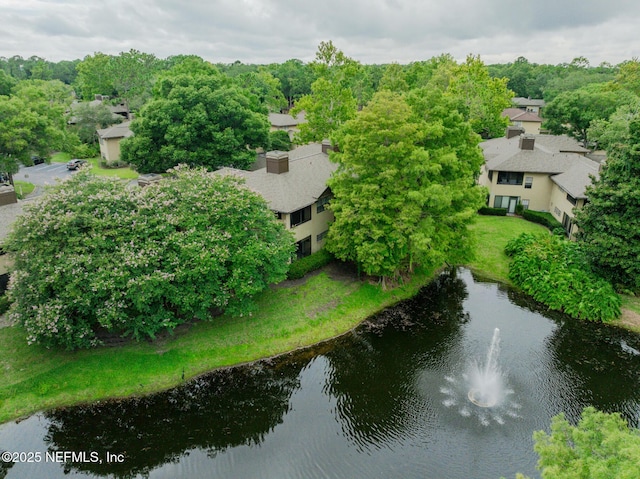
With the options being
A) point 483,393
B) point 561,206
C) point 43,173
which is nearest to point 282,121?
point 43,173

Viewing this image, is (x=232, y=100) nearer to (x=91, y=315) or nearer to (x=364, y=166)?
(x=364, y=166)

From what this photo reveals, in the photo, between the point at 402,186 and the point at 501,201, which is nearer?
the point at 402,186

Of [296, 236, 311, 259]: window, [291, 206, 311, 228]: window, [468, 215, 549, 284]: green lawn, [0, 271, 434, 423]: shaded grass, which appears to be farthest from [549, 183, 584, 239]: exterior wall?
[291, 206, 311, 228]: window

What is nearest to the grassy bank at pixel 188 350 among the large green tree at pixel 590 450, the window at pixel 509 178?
the large green tree at pixel 590 450

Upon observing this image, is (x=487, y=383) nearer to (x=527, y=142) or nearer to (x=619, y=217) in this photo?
(x=619, y=217)

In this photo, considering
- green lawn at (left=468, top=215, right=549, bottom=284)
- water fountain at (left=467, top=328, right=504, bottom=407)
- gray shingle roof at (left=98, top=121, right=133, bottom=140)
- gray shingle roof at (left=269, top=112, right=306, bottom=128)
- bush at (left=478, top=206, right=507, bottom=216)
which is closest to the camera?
water fountain at (left=467, top=328, right=504, bottom=407)

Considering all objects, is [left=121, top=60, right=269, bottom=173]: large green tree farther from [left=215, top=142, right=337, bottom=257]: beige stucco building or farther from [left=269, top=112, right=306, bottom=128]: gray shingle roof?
[left=269, top=112, right=306, bottom=128]: gray shingle roof

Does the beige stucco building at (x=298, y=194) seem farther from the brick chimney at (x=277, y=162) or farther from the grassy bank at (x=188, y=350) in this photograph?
the grassy bank at (x=188, y=350)
